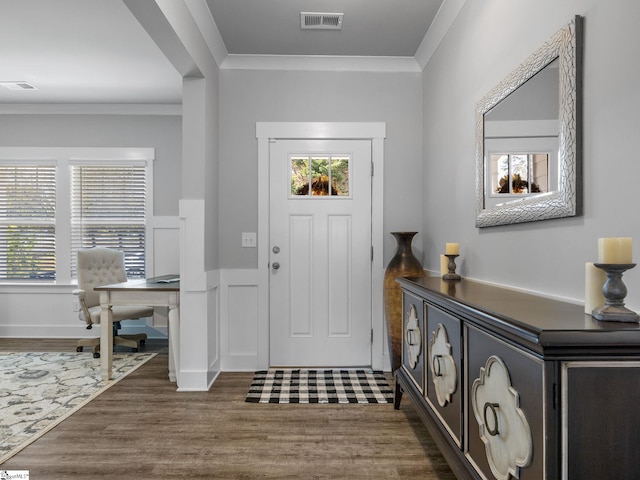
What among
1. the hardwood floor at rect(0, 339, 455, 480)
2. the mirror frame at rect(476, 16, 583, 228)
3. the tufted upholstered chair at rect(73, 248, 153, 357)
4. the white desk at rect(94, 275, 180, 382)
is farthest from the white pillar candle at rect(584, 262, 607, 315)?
the tufted upholstered chair at rect(73, 248, 153, 357)

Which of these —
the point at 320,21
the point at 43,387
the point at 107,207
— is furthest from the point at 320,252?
the point at 107,207

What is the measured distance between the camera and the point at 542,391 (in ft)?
3.44

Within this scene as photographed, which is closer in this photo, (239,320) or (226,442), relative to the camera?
(226,442)

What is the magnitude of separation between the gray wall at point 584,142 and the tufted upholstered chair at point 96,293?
286 cm

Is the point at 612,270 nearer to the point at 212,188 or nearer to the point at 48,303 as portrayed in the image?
the point at 212,188

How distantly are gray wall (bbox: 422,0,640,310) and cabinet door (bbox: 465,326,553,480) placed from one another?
1.32 ft

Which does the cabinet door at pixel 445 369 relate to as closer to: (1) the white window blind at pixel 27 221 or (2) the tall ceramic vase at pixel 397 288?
(2) the tall ceramic vase at pixel 397 288

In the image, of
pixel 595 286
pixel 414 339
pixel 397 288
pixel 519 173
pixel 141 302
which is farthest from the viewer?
pixel 141 302

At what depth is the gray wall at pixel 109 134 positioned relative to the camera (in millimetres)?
4816

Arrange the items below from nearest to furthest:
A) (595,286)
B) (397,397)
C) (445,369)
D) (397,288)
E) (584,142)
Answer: (595,286) → (584,142) → (445,369) → (397,397) → (397,288)

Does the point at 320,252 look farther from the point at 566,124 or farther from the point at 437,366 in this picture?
the point at 566,124

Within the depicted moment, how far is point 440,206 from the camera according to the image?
314 cm

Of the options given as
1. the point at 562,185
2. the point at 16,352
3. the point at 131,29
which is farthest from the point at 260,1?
the point at 16,352

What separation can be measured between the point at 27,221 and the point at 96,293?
1272mm
